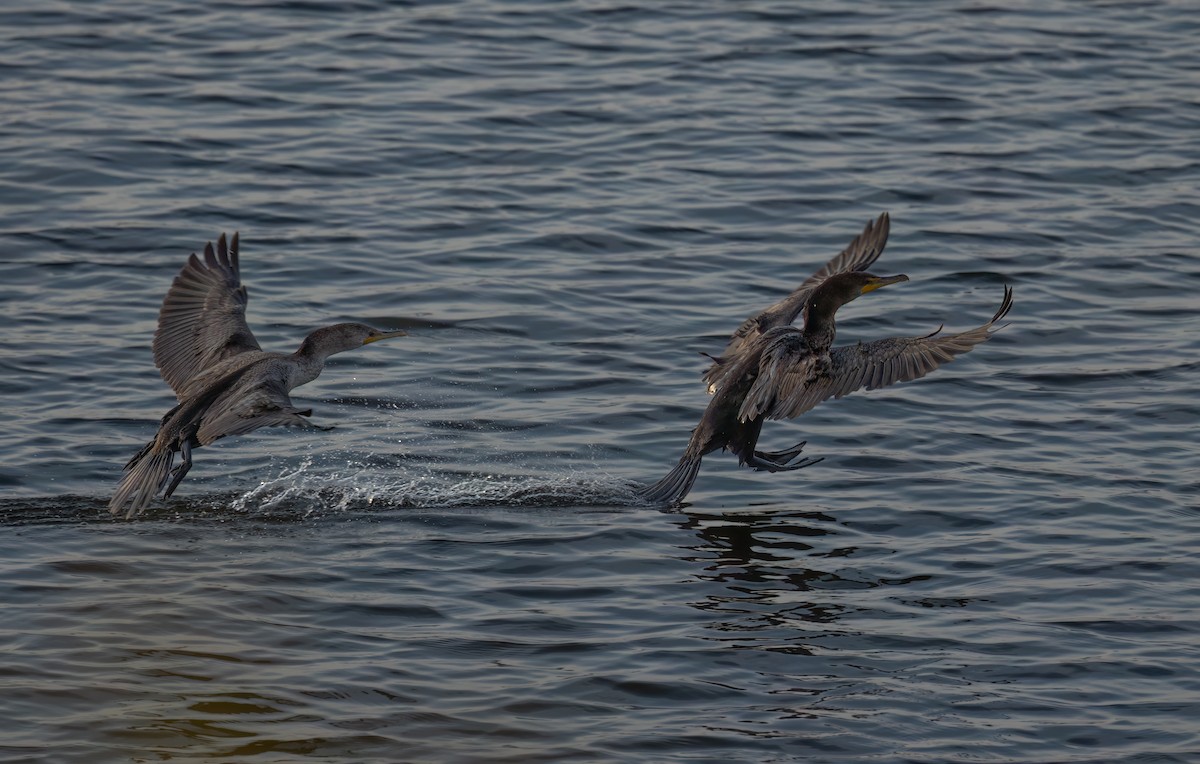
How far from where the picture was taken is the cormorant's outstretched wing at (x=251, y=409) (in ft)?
25.9

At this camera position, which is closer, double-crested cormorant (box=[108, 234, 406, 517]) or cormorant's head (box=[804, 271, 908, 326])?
double-crested cormorant (box=[108, 234, 406, 517])

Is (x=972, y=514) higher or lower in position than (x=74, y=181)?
lower

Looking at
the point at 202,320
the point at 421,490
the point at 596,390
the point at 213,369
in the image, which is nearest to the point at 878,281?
the point at 596,390

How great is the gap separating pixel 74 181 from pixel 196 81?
2.70m

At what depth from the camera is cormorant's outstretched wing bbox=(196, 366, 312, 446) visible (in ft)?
25.9

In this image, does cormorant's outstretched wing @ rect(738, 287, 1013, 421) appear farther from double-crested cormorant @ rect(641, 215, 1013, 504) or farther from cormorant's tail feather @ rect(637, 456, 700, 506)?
cormorant's tail feather @ rect(637, 456, 700, 506)

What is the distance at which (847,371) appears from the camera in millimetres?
8844

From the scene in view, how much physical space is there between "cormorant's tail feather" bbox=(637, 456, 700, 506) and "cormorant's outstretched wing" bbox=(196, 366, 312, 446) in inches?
79.5

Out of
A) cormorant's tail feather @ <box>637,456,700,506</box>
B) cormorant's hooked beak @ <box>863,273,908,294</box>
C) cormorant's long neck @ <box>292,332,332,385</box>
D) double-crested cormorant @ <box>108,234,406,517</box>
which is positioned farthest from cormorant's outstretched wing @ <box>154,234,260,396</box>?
cormorant's hooked beak @ <box>863,273,908,294</box>

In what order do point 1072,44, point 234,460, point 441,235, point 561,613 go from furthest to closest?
point 1072,44, point 441,235, point 234,460, point 561,613

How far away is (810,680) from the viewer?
731 cm

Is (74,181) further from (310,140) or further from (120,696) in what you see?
(120,696)

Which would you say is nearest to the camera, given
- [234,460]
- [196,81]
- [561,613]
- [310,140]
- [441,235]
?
[561,613]

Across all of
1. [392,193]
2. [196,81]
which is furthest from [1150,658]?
[196,81]
